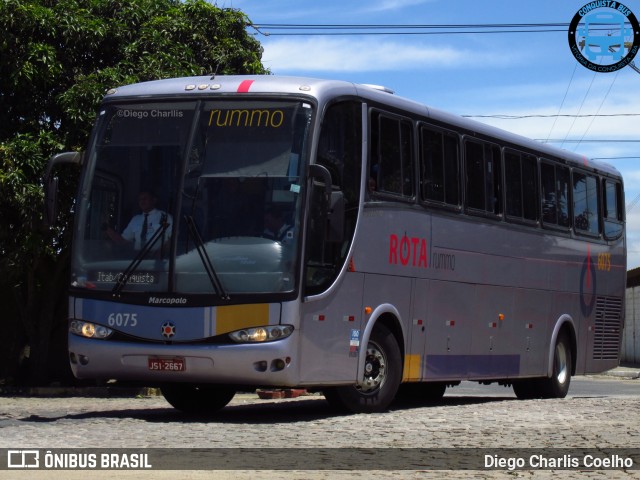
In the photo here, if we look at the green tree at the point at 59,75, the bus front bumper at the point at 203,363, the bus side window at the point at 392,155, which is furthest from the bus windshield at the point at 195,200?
the green tree at the point at 59,75

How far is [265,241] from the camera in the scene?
13.1 m

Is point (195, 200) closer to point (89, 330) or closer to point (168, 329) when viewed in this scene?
point (168, 329)

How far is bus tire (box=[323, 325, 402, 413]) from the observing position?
14.6 meters

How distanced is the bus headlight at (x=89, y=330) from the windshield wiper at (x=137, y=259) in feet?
1.34

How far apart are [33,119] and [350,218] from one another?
388 inches

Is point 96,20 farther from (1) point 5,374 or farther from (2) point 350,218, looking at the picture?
(2) point 350,218

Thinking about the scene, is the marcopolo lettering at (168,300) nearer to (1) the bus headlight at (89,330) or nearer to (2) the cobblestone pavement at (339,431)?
(1) the bus headlight at (89,330)

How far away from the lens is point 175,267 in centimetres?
1330

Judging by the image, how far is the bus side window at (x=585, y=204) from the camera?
20.8 m

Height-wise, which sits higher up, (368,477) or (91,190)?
(91,190)

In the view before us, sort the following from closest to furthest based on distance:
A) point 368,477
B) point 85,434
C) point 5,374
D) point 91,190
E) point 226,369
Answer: point 368,477 < point 85,434 < point 226,369 < point 91,190 < point 5,374

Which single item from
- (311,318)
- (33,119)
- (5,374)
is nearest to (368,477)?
(311,318)

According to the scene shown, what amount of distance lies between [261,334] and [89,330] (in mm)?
1963

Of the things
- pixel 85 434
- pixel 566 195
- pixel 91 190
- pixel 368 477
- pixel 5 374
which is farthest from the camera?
pixel 5 374
